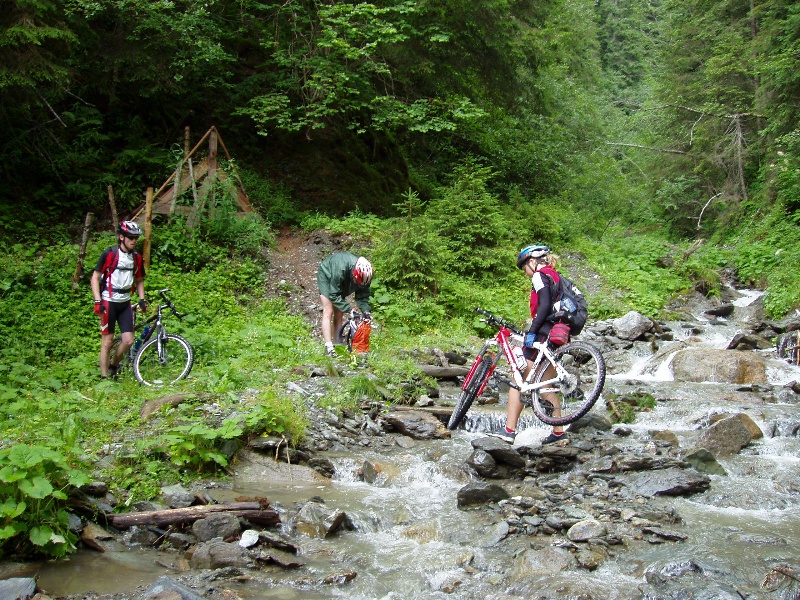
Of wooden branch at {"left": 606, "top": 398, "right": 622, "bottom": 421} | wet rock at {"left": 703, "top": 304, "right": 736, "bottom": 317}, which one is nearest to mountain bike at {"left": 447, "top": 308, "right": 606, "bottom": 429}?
wooden branch at {"left": 606, "top": 398, "right": 622, "bottom": 421}

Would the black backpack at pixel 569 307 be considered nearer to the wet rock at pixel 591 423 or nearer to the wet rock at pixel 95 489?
the wet rock at pixel 591 423

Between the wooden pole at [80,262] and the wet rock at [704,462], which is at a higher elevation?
the wooden pole at [80,262]

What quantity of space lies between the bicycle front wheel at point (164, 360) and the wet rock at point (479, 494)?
452 centimetres

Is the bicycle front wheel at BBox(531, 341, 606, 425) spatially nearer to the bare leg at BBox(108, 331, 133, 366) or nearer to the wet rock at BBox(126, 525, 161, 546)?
the wet rock at BBox(126, 525, 161, 546)

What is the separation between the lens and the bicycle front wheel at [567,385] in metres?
6.61

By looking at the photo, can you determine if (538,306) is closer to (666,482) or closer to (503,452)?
(503,452)

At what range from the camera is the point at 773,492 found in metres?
6.09

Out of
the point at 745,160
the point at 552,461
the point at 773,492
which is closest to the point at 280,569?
the point at 552,461

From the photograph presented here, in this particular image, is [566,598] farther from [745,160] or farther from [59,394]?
[745,160]

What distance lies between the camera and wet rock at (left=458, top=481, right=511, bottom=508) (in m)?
5.63

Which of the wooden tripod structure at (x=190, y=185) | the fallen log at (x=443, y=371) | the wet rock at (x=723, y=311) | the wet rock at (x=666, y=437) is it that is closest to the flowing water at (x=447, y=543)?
the wet rock at (x=666, y=437)

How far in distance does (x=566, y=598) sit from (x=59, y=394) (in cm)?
646

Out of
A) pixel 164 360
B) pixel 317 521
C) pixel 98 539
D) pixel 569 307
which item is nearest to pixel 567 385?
pixel 569 307

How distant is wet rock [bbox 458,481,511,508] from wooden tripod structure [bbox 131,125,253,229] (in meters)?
10.2
